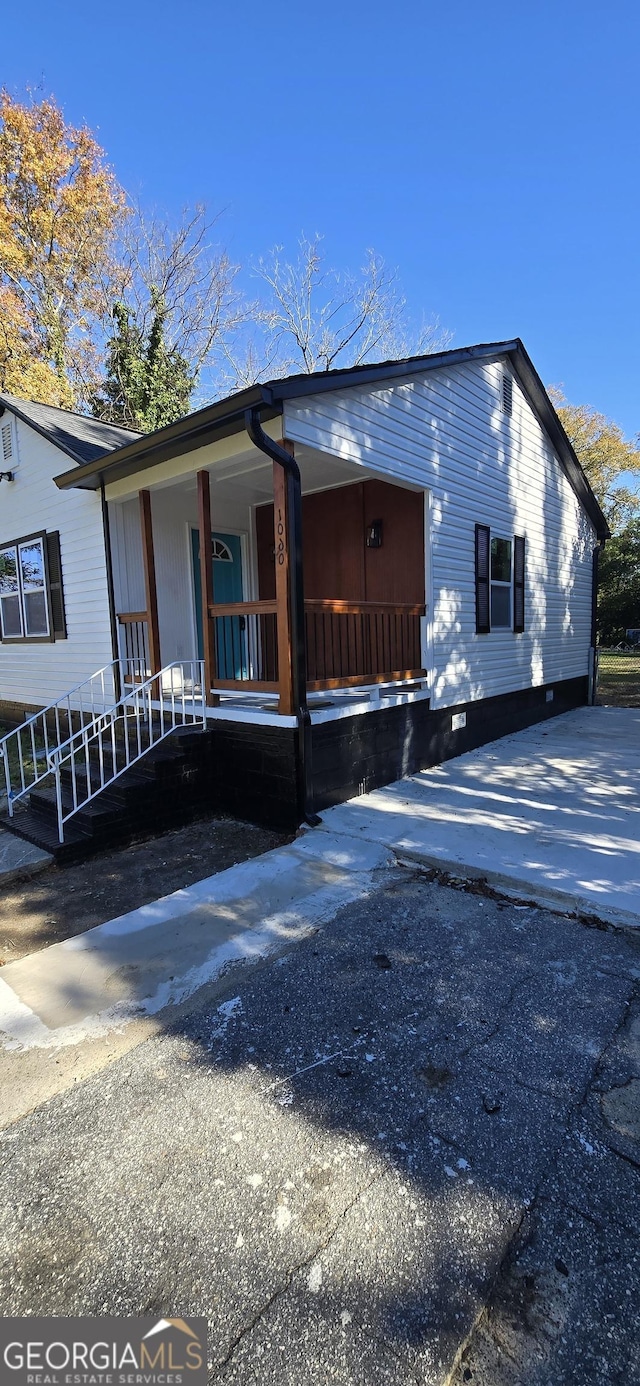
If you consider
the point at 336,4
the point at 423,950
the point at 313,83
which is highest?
the point at 313,83

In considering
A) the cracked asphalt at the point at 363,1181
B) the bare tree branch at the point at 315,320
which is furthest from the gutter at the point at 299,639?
the bare tree branch at the point at 315,320

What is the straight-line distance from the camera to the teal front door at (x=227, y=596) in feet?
26.0

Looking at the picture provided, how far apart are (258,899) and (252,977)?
832 millimetres

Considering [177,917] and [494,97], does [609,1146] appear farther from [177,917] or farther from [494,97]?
[494,97]

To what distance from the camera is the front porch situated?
5402 mm

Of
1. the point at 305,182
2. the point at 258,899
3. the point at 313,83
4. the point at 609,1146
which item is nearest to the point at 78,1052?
the point at 258,899

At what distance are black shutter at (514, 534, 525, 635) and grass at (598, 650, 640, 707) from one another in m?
4.36

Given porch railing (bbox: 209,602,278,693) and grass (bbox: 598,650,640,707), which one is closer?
porch railing (bbox: 209,602,278,693)

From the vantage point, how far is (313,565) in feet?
28.5

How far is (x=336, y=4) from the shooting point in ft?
30.9

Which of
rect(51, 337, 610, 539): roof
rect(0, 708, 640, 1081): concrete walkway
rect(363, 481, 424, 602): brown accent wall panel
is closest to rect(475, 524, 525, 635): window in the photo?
rect(363, 481, 424, 602): brown accent wall panel

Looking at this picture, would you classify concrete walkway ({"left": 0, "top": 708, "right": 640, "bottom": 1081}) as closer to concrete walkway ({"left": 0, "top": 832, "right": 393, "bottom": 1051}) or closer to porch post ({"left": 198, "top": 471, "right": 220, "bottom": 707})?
concrete walkway ({"left": 0, "top": 832, "right": 393, "bottom": 1051})

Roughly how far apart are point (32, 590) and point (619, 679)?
14.2 meters
